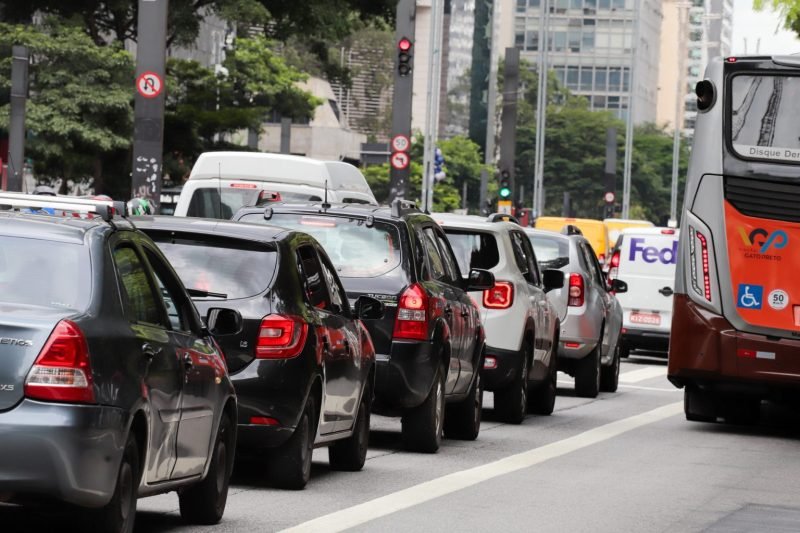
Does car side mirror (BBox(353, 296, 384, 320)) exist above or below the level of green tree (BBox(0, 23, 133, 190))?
below

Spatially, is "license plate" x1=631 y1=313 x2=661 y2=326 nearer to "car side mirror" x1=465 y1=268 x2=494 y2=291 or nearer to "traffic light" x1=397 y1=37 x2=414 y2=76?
"traffic light" x1=397 y1=37 x2=414 y2=76

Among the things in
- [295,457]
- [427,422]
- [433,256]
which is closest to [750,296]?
[433,256]

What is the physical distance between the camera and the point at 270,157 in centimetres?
2498

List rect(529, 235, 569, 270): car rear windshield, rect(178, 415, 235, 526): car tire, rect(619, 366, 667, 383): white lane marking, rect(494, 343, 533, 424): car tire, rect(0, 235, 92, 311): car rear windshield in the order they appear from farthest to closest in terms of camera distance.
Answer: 1. rect(619, 366, 667, 383): white lane marking
2. rect(529, 235, 569, 270): car rear windshield
3. rect(494, 343, 533, 424): car tire
4. rect(178, 415, 235, 526): car tire
5. rect(0, 235, 92, 311): car rear windshield

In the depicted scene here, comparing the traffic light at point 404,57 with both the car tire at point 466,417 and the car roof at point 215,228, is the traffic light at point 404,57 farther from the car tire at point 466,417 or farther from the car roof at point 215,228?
the car roof at point 215,228

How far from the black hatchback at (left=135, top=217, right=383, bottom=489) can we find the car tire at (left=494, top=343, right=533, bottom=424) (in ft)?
19.1

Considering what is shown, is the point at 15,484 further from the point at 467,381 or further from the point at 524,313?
the point at 524,313

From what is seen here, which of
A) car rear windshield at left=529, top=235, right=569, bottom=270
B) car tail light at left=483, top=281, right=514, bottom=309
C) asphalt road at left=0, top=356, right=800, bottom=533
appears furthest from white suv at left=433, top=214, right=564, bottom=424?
car rear windshield at left=529, top=235, right=569, bottom=270

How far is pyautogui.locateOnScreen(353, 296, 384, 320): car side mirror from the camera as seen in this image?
1262 cm

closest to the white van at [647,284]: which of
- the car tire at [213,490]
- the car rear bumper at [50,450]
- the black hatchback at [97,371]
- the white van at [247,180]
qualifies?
the white van at [247,180]

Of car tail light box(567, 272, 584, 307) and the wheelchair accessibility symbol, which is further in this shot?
car tail light box(567, 272, 584, 307)

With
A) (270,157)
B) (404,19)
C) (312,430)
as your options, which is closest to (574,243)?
(270,157)

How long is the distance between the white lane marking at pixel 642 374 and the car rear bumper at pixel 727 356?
8877 mm

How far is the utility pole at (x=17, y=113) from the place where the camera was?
113 ft
